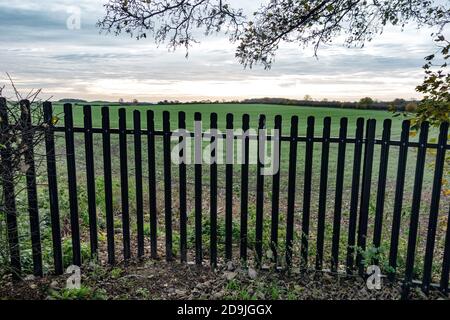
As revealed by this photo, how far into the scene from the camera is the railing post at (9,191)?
370 cm

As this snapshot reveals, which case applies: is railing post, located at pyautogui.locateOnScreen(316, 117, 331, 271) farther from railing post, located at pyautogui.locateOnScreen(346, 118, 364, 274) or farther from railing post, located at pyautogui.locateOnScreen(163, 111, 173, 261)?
railing post, located at pyautogui.locateOnScreen(163, 111, 173, 261)

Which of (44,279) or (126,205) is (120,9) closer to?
(126,205)

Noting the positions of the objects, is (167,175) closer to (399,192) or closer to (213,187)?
(213,187)

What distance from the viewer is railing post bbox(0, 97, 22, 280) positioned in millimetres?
3697

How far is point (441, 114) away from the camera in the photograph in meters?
4.24

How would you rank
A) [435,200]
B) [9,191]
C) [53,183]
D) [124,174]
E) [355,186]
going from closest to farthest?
[9,191], [435,200], [355,186], [53,183], [124,174]

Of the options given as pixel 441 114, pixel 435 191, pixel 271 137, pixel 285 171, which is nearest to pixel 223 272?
pixel 271 137

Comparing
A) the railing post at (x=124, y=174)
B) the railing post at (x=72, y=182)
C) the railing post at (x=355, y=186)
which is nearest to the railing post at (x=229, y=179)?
the railing post at (x=124, y=174)

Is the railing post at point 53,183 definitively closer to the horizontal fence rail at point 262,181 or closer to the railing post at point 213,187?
the horizontal fence rail at point 262,181

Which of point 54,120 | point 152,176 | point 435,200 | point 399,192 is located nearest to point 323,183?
point 399,192

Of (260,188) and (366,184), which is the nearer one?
(366,184)

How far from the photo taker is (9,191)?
3.90 meters

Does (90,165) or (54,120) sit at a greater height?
(54,120)

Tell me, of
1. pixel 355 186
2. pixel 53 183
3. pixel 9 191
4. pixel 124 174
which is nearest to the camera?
pixel 9 191
